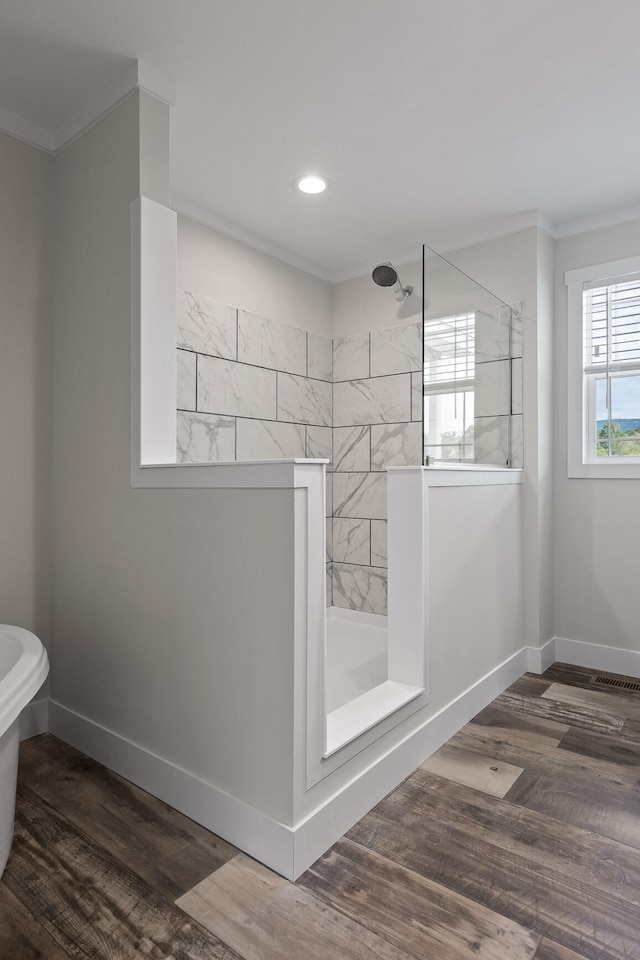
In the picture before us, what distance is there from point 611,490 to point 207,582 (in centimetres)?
237

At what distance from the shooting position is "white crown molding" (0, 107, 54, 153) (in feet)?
7.66

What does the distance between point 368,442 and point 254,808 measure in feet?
8.52

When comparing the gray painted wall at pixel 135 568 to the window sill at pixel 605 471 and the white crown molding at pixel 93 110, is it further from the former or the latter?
the window sill at pixel 605 471

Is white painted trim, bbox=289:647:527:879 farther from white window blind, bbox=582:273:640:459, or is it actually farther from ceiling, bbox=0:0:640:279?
ceiling, bbox=0:0:640:279

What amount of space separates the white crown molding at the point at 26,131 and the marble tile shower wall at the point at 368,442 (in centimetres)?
209

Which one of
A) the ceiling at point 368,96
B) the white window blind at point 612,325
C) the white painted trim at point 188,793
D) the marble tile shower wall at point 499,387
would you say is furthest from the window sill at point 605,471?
the white painted trim at point 188,793

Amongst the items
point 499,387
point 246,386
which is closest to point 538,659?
point 499,387

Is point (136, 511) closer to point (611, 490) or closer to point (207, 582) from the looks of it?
point (207, 582)

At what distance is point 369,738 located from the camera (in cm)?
190

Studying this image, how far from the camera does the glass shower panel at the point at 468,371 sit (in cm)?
251

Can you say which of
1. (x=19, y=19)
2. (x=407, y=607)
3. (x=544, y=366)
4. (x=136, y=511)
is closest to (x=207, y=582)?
(x=136, y=511)

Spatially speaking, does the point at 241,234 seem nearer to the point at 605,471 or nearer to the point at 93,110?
the point at 93,110

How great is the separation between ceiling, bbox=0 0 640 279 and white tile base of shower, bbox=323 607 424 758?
2176 millimetres

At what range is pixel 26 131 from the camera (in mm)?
2404
